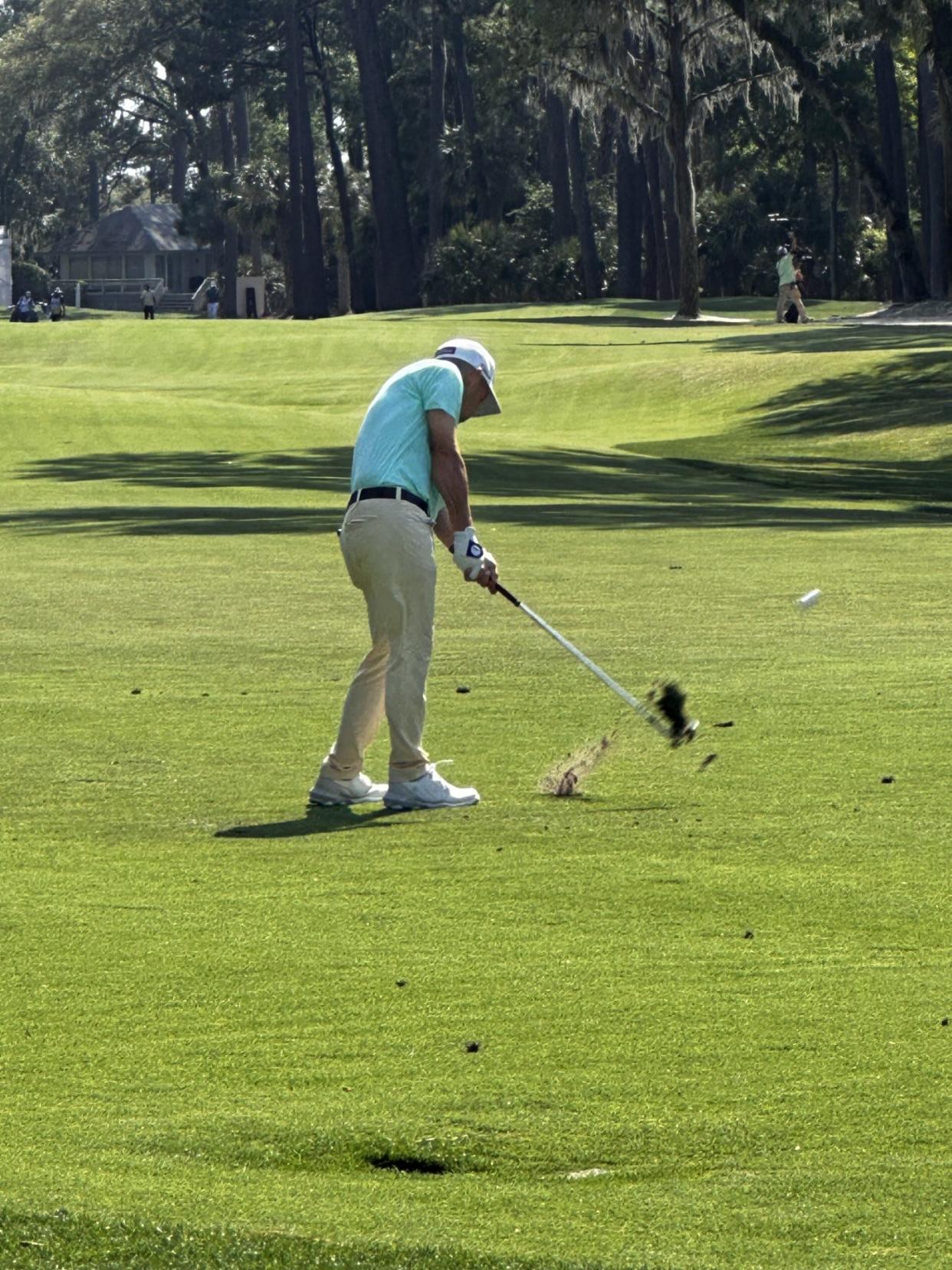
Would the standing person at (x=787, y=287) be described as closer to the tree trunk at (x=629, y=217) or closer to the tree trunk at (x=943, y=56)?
the tree trunk at (x=943, y=56)

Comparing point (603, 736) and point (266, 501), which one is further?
point (266, 501)

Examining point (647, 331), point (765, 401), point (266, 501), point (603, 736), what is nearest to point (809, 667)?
point (603, 736)

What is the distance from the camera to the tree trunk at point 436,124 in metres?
89.0

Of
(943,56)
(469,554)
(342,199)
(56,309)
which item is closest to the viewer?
(469,554)

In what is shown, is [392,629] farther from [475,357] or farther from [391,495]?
[475,357]

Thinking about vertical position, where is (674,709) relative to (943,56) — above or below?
below

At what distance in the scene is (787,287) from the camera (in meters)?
56.5

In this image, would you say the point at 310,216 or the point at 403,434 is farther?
the point at 310,216

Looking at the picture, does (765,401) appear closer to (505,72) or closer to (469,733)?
(469,733)

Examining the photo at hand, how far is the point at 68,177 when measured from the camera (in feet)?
447

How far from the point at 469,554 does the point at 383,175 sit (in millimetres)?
78788

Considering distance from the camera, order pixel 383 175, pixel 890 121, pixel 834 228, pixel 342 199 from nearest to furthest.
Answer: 1. pixel 890 121
2. pixel 834 228
3. pixel 383 175
4. pixel 342 199

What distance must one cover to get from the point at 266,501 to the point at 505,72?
5160 centimetres

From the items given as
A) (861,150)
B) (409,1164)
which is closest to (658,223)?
(861,150)
